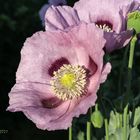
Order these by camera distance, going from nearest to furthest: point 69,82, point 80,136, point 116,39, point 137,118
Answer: point 116,39 → point 69,82 → point 137,118 → point 80,136

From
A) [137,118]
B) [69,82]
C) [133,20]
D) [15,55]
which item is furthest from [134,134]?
[15,55]

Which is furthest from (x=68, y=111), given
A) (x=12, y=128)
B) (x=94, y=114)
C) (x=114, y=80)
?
(x=12, y=128)

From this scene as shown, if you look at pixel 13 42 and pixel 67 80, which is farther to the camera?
pixel 13 42

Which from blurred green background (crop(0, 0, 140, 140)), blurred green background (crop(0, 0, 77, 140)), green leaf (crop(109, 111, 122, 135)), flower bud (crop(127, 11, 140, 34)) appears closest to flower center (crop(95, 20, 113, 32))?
flower bud (crop(127, 11, 140, 34))

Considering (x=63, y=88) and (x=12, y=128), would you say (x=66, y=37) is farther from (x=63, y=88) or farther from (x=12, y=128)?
(x=12, y=128)

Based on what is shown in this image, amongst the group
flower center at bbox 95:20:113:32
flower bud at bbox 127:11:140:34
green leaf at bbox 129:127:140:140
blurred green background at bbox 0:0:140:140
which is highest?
blurred green background at bbox 0:0:140:140

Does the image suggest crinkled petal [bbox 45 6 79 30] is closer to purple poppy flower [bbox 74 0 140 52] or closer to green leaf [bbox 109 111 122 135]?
purple poppy flower [bbox 74 0 140 52]

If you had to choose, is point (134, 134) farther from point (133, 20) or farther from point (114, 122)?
point (133, 20)

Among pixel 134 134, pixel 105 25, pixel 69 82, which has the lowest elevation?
pixel 134 134

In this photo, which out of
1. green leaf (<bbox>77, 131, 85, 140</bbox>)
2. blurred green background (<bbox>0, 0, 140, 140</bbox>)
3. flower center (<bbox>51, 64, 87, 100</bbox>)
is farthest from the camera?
blurred green background (<bbox>0, 0, 140, 140</bbox>)
